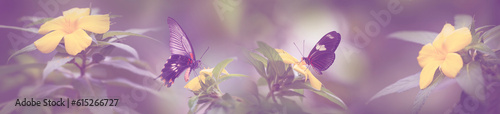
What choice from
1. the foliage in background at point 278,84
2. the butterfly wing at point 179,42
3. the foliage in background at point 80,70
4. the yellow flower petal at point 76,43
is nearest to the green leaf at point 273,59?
the foliage in background at point 278,84

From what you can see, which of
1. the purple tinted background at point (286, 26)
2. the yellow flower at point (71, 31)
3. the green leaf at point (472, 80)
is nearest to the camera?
the green leaf at point (472, 80)

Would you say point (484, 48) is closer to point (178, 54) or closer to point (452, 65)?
point (452, 65)

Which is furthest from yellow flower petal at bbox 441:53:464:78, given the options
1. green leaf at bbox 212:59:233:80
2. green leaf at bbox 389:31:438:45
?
green leaf at bbox 212:59:233:80

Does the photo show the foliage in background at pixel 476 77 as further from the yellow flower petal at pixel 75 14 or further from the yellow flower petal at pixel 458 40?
the yellow flower petal at pixel 75 14

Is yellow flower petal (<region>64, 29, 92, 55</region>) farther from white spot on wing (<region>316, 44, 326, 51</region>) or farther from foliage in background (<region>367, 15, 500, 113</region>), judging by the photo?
foliage in background (<region>367, 15, 500, 113</region>)

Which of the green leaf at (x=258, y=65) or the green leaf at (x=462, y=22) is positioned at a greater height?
the green leaf at (x=462, y=22)

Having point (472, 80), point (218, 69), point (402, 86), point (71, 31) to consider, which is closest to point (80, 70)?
point (71, 31)
